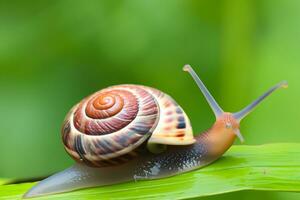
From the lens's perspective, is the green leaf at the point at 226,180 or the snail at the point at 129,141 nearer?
the green leaf at the point at 226,180

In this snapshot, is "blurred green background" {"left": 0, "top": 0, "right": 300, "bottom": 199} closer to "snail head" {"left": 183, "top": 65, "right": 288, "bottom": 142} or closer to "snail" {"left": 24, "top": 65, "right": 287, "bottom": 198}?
"snail head" {"left": 183, "top": 65, "right": 288, "bottom": 142}

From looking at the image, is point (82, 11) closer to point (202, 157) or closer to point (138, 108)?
point (138, 108)

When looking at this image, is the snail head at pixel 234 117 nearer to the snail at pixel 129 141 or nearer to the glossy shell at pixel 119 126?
the snail at pixel 129 141

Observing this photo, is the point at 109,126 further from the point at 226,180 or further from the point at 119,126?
the point at 226,180

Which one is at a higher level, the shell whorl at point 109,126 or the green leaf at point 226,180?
the shell whorl at point 109,126

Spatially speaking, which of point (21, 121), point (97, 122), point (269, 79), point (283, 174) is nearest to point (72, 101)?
point (21, 121)

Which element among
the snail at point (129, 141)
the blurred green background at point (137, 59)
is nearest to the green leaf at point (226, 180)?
the snail at point (129, 141)

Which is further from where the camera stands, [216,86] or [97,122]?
[216,86]
